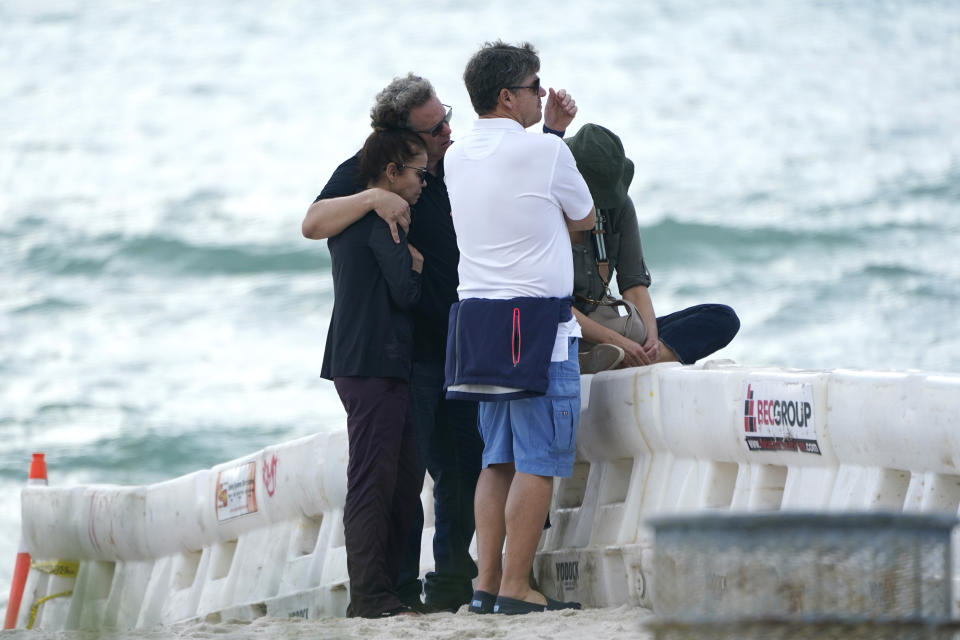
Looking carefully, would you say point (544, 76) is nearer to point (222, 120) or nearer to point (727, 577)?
point (222, 120)

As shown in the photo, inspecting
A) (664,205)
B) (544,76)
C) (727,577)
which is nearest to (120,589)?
(727,577)

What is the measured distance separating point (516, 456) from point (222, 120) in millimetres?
29642

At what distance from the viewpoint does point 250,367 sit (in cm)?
2206

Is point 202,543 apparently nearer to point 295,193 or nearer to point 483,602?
point 483,602

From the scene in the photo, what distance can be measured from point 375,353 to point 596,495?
96 centimetres

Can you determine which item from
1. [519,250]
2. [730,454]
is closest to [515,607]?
[730,454]

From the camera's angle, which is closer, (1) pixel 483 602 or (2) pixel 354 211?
(1) pixel 483 602

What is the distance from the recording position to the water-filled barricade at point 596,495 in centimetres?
420

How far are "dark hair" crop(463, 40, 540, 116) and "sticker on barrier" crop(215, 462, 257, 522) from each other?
2606 millimetres

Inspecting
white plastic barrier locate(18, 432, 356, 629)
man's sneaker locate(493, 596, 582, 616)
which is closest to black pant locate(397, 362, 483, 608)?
man's sneaker locate(493, 596, 582, 616)

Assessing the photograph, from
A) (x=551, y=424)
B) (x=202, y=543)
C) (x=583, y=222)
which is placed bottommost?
(x=202, y=543)

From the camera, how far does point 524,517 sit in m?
4.82

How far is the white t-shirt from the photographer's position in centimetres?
471

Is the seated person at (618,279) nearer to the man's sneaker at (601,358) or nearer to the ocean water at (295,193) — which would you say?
the man's sneaker at (601,358)
